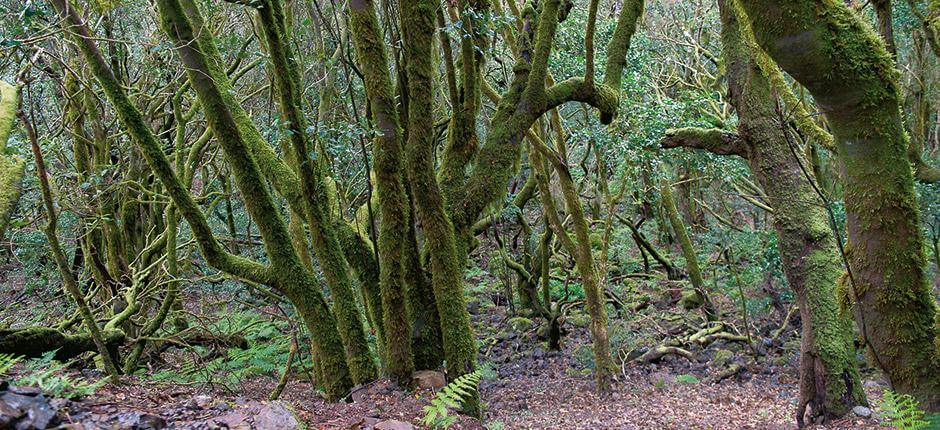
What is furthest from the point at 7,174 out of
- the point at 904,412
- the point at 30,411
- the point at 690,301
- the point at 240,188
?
the point at 690,301

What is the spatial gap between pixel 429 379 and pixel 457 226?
1.56m

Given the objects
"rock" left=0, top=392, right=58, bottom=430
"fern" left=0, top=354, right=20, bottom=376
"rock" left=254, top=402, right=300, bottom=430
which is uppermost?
"fern" left=0, top=354, right=20, bottom=376

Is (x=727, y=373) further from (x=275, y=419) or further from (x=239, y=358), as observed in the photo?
(x=275, y=419)

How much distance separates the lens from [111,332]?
6.60 meters

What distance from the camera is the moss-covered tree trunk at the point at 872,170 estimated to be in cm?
262

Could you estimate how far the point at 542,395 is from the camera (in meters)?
9.13

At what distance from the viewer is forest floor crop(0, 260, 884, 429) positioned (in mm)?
3090

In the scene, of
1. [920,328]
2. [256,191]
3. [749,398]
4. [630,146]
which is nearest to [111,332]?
[256,191]

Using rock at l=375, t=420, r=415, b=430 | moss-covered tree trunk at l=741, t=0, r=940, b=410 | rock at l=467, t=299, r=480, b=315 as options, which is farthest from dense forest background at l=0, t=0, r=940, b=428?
rock at l=375, t=420, r=415, b=430

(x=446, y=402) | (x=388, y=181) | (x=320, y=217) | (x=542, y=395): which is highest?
(x=388, y=181)

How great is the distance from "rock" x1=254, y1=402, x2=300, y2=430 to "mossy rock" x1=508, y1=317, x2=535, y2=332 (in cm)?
928

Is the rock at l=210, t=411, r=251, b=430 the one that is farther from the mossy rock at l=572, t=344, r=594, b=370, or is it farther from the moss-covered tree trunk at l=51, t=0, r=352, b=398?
the mossy rock at l=572, t=344, r=594, b=370

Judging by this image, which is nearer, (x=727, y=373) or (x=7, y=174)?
(x=7, y=174)

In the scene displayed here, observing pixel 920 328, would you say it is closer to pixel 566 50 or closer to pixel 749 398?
pixel 749 398
